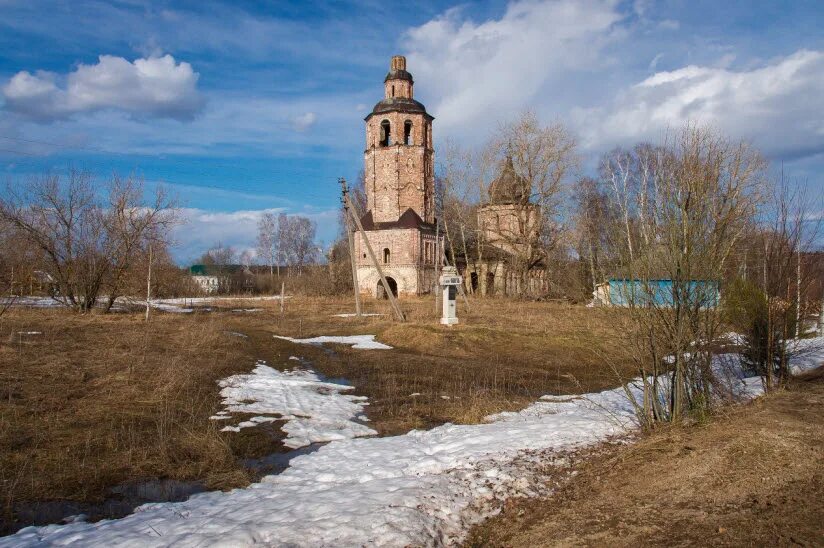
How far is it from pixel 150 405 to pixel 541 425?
218 inches

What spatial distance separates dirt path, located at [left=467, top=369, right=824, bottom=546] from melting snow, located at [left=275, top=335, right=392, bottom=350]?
36.5 feet

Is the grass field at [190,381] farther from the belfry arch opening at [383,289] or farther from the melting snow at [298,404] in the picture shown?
the belfry arch opening at [383,289]

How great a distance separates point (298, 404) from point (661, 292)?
225 inches

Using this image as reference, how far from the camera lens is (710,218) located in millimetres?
6168

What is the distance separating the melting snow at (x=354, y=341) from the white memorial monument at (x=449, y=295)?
9.42 ft

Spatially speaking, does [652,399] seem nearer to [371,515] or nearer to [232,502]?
[371,515]

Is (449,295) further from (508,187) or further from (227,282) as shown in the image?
(227,282)

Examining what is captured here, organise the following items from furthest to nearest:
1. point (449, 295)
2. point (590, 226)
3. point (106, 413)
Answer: point (590, 226) → point (449, 295) → point (106, 413)

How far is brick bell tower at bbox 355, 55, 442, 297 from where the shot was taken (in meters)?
38.0

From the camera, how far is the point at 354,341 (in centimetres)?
1778

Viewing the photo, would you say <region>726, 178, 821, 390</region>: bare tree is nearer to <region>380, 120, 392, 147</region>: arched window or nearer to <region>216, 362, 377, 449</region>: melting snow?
<region>216, 362, 377, 449</region>: melting snow

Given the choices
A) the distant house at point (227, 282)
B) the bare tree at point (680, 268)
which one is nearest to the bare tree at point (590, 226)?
the bare tree at point (680, 268)

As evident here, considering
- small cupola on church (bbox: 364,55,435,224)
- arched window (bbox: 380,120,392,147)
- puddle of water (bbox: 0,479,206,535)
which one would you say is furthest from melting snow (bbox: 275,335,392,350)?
arched window (bbox: 380,120,392,147)

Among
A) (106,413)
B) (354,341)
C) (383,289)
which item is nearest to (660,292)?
(106,413)
